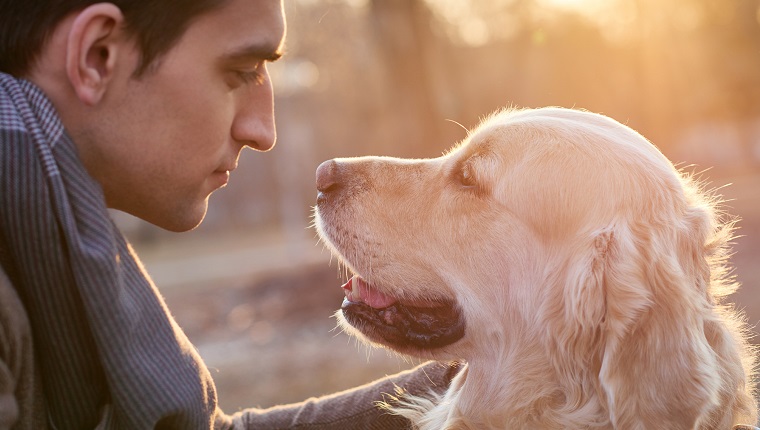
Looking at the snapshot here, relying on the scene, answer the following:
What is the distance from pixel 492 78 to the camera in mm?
25141

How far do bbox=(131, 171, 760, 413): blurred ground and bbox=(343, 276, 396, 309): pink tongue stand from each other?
1.49 feet

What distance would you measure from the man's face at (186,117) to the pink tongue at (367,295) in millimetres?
875

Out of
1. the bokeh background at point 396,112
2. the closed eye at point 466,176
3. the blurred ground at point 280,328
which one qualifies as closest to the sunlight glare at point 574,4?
the bokeh background at point 396,112

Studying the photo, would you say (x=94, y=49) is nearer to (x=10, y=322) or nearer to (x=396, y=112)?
(x=10, y=322)

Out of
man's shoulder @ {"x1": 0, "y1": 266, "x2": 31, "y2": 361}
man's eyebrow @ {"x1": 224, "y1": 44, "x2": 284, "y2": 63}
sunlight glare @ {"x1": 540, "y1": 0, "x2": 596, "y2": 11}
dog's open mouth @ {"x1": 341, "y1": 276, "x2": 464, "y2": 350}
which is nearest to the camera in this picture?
man's shoulder @ {"x1": 0, "y1": 266, "x2": 31, "y2": 361}

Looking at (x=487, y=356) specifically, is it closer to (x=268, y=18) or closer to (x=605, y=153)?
(x=605, y=153)

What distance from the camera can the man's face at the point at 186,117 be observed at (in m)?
2.33

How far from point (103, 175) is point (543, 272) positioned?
5.51 feet

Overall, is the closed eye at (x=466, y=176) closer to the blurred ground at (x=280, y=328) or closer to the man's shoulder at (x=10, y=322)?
the blurred ground at (x=280, y=328)

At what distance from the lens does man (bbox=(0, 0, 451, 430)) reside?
6.45ft

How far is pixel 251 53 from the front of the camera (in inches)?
98.0

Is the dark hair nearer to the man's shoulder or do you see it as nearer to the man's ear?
the man's ear

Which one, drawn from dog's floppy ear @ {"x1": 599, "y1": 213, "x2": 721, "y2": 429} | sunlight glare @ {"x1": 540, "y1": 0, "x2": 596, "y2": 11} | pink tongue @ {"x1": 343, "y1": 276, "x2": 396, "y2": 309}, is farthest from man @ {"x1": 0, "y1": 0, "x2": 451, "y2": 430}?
sunlight glare @ {"x1": 540, "y1": 0, "x2": 596, "y2": 11}

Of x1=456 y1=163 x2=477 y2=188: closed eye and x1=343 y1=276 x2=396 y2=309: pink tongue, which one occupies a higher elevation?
x1=456 y1=163 x2=477 y2=188: closed eye
